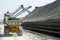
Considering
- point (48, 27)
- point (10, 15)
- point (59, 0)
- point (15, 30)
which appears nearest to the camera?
point (15, 30)

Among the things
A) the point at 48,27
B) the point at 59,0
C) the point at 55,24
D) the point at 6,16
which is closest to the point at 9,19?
the point at 6,16

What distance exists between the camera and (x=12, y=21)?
670 inches

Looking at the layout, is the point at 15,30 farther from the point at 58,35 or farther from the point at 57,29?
the point at 57,29

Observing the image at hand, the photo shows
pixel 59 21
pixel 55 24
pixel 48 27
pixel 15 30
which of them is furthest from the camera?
pixel 48 27

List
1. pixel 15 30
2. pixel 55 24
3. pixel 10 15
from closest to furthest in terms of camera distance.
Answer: pixel 15 30, pixel 10 15, pixel 55 24

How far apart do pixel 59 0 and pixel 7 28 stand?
24.8 metres

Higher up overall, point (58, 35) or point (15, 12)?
point (15, 12)

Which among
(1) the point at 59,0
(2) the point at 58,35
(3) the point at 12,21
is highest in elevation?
(1) the point at 59,0

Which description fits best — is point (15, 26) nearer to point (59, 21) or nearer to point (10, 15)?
point (10, 15)

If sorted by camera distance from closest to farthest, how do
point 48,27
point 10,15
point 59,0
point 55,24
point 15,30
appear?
point 15,30 < point 10,15 < point 55,24 < point 48,27 < point 59,0

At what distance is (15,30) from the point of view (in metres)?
16.9

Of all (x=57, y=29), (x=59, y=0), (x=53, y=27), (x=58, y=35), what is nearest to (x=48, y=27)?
(x=53, y=27)

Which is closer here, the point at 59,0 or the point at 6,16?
the point at 6,16

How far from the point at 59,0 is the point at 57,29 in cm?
2019
